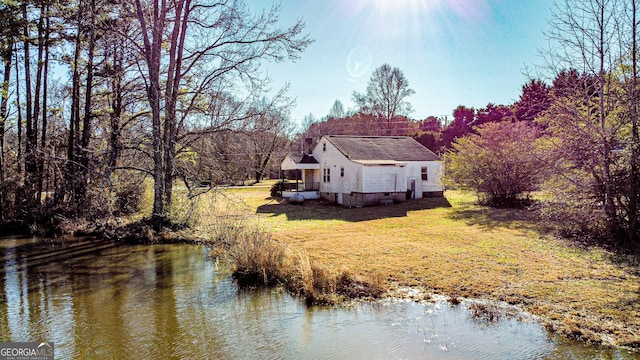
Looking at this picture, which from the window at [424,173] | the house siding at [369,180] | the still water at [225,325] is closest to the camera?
the still water at [225,325]

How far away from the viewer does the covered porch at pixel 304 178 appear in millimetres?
26781

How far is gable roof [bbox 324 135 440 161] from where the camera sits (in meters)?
25.1

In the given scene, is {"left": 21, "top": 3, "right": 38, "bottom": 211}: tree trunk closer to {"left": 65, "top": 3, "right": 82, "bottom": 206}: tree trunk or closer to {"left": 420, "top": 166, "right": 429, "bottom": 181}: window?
{"left": 65, "top": 3, "right": 82, "bottom": 206}: tree trunk

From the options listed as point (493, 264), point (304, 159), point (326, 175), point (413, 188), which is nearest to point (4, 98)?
point (304, 159)

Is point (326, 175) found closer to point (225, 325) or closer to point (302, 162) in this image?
point (302, 162)

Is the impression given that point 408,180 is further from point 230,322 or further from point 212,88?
point 230,322

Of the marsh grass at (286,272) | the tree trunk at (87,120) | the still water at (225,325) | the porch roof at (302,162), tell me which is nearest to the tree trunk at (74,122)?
the tree trunk at (87,120)

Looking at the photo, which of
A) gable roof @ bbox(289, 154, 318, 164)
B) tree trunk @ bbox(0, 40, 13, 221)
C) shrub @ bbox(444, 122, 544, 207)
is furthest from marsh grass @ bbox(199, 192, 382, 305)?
gable roof @ bbox(289, 154, 318, 164)

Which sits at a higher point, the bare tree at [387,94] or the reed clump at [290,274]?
the bare tree at [387,94]

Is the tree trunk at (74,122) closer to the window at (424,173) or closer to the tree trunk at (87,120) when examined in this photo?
the tree trunk at (87,120)

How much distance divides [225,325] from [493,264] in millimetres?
6778

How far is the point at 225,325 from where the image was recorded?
271 inches

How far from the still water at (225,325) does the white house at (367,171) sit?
14.5 meters

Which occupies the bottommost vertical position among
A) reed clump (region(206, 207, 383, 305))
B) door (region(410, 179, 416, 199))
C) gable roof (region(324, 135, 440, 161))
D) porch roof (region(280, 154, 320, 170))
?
reed clump (region(206, 207, 383, 305))
